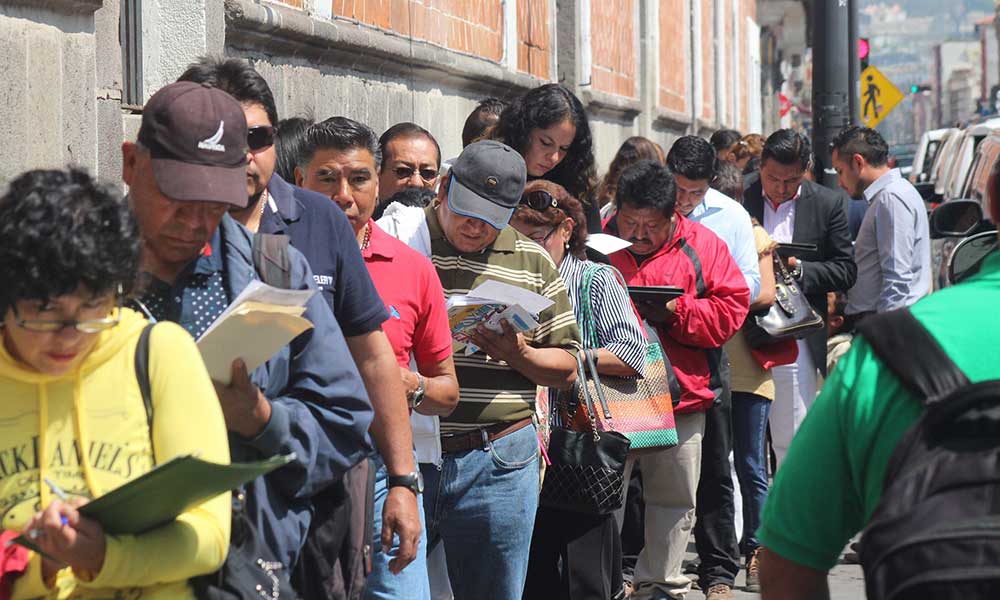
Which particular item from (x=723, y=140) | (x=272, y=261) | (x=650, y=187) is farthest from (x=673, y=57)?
(x=272, y=261)

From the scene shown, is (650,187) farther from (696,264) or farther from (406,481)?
(406,481)

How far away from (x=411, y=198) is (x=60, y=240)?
3033 mm

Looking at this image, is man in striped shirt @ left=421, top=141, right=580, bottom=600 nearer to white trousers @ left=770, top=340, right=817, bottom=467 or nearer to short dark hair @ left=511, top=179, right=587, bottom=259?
short dark hair @ left=511, top=179, right=587, bottom=259

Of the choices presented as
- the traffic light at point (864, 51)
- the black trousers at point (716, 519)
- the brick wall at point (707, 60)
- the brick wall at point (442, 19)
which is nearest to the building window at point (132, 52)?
the brick wall at point (442, 19)

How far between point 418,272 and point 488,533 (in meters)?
0.92

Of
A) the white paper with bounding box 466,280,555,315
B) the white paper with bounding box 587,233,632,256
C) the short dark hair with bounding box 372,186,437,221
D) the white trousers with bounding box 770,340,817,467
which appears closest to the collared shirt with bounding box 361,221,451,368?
the white paper with bounding box 466,280,555,315

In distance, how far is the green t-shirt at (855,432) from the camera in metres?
2.21

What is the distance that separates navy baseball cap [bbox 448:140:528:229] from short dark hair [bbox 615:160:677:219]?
1.90 m

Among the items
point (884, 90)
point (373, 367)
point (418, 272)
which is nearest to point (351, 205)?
point (418, 272)

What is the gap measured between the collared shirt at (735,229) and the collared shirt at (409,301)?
3.30 meters

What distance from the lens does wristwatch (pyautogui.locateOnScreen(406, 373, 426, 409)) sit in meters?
4.20

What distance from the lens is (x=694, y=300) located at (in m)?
6.73

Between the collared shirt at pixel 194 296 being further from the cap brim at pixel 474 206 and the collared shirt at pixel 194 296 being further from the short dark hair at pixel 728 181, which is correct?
the short dark hair at pixel 728 181

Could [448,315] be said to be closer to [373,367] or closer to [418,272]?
[418,272]
